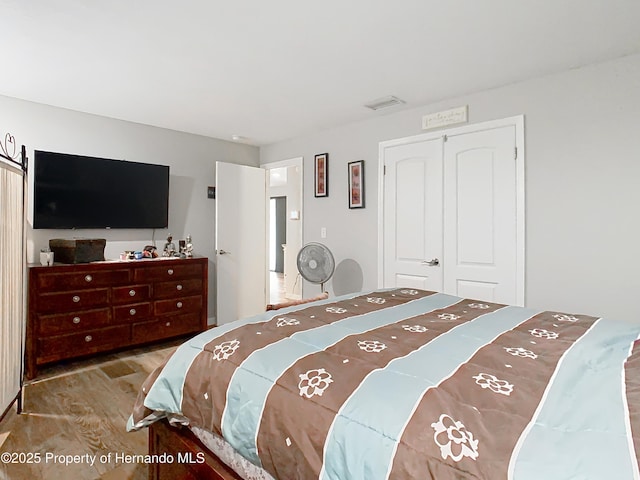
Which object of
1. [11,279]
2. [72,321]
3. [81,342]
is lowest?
[81,342]

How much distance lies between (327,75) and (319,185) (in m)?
1.65

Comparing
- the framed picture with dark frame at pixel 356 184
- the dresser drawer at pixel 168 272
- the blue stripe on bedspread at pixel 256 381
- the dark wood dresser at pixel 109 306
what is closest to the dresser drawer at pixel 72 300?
the dark wood dresser at pixel 109 306

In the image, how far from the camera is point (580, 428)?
2.62 ft

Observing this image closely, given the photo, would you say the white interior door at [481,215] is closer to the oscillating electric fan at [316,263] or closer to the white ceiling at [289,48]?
the white ceiling at [289,48]

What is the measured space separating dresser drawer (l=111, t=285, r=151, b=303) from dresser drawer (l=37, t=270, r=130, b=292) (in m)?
0.07

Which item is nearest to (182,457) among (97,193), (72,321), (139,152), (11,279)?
(11,279)

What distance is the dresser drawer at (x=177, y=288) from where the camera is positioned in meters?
3.66

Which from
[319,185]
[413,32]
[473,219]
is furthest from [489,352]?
[319,185]

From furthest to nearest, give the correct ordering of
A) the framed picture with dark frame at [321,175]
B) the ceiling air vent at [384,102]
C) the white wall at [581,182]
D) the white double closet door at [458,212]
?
the framed picture with dark frame at [321,175] < the ceiling air vent at [384,102] < the white double closet door at [458,212] < the white wall at [581,182]

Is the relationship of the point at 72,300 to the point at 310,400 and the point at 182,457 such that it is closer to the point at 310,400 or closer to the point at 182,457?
the point at 182,457

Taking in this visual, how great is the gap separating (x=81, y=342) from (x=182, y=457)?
2425 millimetres

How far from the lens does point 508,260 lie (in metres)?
2.94

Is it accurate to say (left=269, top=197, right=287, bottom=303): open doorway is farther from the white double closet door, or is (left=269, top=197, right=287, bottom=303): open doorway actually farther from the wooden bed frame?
the wooden bed frame

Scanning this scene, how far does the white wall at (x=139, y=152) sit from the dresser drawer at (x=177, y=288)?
0.59 meters
